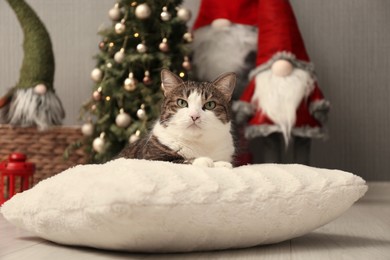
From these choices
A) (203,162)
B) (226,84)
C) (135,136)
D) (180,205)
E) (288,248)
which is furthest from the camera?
(135,136)

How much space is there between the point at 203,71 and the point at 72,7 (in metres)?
0.83

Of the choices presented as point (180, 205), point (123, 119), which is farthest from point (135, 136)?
point (180, 205)

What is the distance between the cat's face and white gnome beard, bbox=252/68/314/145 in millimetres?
792

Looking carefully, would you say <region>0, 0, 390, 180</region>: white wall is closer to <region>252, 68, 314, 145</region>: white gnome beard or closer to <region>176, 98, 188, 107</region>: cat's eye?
<region>252, 68, 314, 145</region>: white gnome beard

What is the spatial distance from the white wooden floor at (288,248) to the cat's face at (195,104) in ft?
1.24

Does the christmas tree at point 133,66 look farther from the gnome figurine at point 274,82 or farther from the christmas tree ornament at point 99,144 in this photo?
the gnome figurine at point 274,82

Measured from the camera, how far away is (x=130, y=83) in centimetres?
240

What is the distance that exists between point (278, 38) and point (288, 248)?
4.60 feet

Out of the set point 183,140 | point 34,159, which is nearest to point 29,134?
point 34,159

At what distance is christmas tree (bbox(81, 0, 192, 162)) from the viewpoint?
242cm

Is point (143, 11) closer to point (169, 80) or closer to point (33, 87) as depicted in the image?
point (33, 87)

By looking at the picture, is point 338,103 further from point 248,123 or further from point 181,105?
point 181,105

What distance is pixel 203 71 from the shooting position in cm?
263

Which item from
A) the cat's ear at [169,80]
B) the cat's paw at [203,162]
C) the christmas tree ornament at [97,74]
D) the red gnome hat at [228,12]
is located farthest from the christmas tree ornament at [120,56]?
the cat's paw at [203,162]
